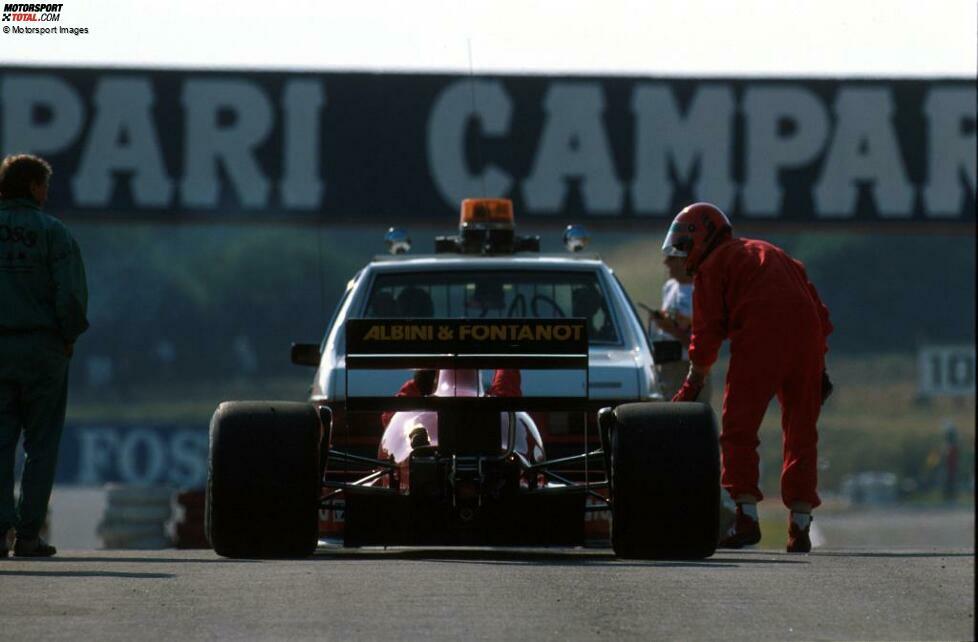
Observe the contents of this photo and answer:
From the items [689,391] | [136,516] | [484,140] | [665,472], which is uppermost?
[484,140]

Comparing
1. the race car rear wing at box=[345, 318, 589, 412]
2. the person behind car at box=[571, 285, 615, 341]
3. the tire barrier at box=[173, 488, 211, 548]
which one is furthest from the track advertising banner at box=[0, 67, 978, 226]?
the race car rear wing at box=[345, 318, 589, 412]

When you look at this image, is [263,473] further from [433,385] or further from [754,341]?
[754,341]

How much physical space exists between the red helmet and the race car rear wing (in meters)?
1.80

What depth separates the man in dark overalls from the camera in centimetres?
1091

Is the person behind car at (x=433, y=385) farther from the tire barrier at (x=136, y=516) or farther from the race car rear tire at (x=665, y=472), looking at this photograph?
the tire barrier at (x=136, y=516)

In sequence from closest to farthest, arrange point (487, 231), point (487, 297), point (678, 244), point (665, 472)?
point (665, 472) < point (678, 244) < point (487, 297) < point (487, 231)

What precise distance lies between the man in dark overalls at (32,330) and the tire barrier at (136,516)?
260 inches

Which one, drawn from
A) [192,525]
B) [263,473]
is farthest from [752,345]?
[192,525]

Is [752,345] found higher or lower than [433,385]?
higher

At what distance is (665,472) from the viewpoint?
31.3 feet

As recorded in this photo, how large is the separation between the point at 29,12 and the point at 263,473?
18.3 m

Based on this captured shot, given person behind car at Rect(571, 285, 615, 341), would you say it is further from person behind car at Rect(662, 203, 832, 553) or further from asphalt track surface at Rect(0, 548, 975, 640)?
asphalt track surface at Rect(0, 548, 975, 640)

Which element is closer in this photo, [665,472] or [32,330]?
[665,472]

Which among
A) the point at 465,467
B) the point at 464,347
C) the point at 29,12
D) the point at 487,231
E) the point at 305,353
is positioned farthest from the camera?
the point at 29,12
